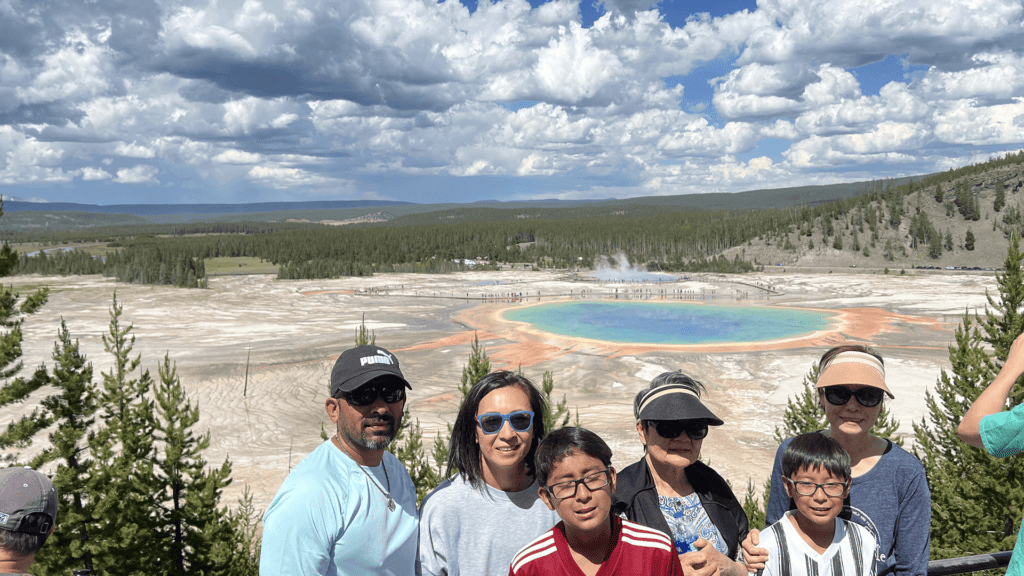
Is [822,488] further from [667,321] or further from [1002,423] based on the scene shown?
[667,321]

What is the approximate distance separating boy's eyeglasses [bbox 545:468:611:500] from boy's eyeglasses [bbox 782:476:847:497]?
45.2 inches

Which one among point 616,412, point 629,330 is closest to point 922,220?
point 629,330

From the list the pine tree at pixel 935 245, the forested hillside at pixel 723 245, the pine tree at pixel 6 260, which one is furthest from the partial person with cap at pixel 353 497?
the pine tree at pixel 935 245

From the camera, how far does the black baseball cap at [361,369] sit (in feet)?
10.6

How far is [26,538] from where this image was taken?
2699 millimetres

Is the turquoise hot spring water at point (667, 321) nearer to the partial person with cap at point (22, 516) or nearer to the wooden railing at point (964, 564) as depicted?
the wooden railing at point (964, 564)

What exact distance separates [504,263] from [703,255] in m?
40.1

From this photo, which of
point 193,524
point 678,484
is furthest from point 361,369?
point 193,524

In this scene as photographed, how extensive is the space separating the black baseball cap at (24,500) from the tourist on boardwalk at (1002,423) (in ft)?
12.5

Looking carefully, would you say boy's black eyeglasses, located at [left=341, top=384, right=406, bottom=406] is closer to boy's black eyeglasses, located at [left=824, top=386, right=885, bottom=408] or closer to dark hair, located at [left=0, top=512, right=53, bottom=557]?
dark hair, located at [left=0, top=512, right=53, bottom=557]

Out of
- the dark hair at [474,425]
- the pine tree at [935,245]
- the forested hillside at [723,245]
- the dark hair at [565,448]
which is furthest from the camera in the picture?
the pine tree at [935,245]

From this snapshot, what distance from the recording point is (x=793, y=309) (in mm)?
→ 58062

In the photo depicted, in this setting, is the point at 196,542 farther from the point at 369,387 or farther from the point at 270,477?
the point at 369,387

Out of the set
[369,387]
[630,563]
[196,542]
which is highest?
[369,387]
